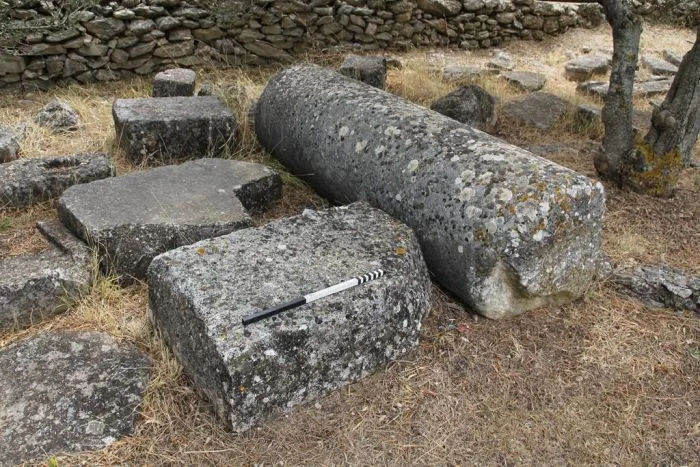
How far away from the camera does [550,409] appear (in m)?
2.63

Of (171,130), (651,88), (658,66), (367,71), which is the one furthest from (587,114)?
(171,130)

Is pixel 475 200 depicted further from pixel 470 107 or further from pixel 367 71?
pixel 367 71

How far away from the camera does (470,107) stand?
5371mm

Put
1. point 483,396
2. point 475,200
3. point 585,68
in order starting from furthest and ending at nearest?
1. point 585,68
2. point 475,200
3. point 483,396

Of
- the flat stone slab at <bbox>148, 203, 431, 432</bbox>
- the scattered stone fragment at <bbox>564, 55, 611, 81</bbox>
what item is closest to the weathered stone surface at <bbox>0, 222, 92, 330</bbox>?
the flat stone slab at <bbox>148, 203, 431, 432</bbox>

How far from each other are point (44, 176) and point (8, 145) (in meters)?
0.80

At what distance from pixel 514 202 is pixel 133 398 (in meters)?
1.93

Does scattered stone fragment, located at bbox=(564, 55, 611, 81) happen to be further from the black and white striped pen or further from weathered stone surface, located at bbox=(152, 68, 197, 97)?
the black and white striped pen

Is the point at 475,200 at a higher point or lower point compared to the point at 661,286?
higher

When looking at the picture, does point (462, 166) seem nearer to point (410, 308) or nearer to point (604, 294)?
point (410, 308)

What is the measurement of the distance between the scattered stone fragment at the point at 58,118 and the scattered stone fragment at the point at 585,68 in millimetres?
6055

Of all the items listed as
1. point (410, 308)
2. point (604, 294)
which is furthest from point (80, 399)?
point (604, 294)

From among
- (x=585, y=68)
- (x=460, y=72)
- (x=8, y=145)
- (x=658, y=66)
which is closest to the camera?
(x=8, y=145)

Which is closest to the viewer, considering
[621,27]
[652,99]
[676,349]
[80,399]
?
[80,399]
